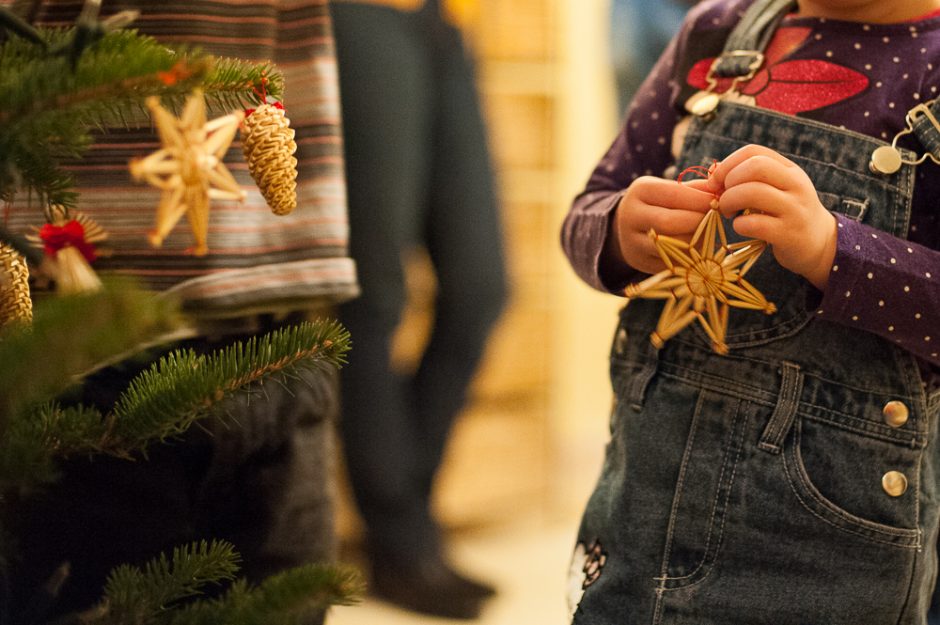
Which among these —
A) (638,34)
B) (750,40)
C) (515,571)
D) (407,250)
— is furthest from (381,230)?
(750,40)

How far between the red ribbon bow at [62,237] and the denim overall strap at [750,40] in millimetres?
454

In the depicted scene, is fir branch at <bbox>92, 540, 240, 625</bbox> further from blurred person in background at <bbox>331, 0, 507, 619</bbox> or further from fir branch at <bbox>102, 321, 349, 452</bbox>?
blurred person in background at <bbox>331, 0, 507, 619</bbox>

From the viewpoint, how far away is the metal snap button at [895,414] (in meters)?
0.62

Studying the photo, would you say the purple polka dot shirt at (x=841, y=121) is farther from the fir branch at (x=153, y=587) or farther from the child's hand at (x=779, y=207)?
the fir branch at (x=153, y=587)

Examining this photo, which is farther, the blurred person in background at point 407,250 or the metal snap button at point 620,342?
the blurred person in background at point 407,250

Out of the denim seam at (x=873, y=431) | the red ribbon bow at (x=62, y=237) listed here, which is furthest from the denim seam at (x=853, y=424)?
the red ribbon bow at (x=62, y=237)

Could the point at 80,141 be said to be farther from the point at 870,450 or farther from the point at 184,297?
the point at 870,450

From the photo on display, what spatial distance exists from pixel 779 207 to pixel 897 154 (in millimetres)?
112

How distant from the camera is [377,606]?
1.49 metres

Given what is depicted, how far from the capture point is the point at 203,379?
466 mm

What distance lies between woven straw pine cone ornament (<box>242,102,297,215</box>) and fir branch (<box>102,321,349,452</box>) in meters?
0.09

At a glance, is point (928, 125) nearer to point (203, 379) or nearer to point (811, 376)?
point (811, 376)

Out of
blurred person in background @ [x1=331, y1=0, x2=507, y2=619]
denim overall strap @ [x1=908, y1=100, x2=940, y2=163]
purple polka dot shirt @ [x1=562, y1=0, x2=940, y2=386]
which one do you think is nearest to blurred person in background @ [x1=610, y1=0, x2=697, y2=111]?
blurred person in background @ [x1=331, y1=0, x2=507, y2=619]

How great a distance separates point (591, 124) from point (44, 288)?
212 cm
